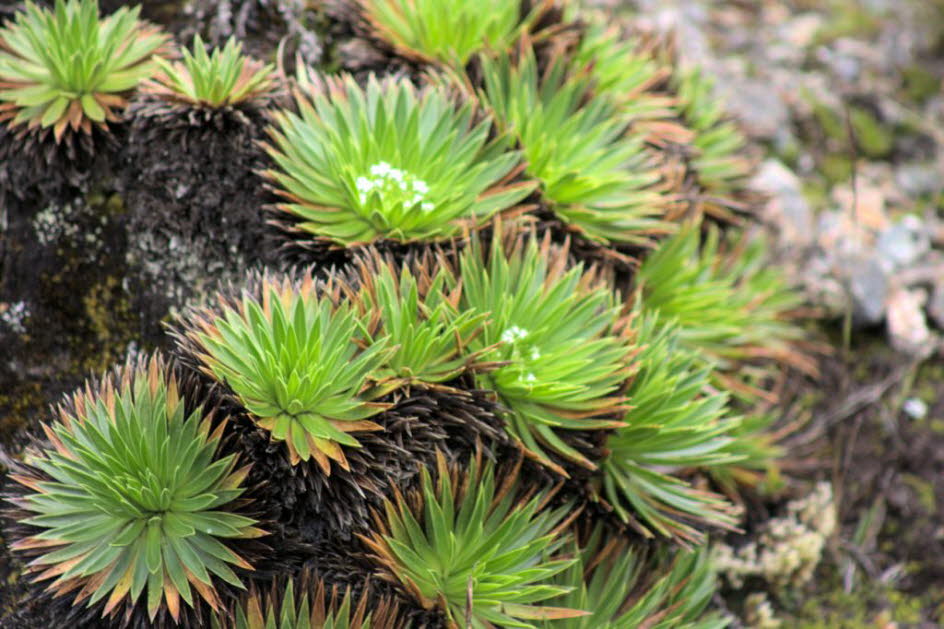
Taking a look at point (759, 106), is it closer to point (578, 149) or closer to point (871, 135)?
point (871, 135)

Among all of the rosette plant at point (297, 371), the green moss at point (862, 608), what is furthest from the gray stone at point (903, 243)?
the rosette plant at point (297, 371)

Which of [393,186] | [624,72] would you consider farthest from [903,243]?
[393,186]

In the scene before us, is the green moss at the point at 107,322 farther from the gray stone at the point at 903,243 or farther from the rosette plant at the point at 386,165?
the gray stone at the point at 903,243

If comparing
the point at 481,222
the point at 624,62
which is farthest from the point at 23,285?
the point at 624,62

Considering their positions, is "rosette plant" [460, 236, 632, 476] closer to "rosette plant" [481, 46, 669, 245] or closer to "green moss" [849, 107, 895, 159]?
"rosette plant" [481, 46, 669, 245]

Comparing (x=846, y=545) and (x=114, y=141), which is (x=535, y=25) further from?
(x=846, y=545)
